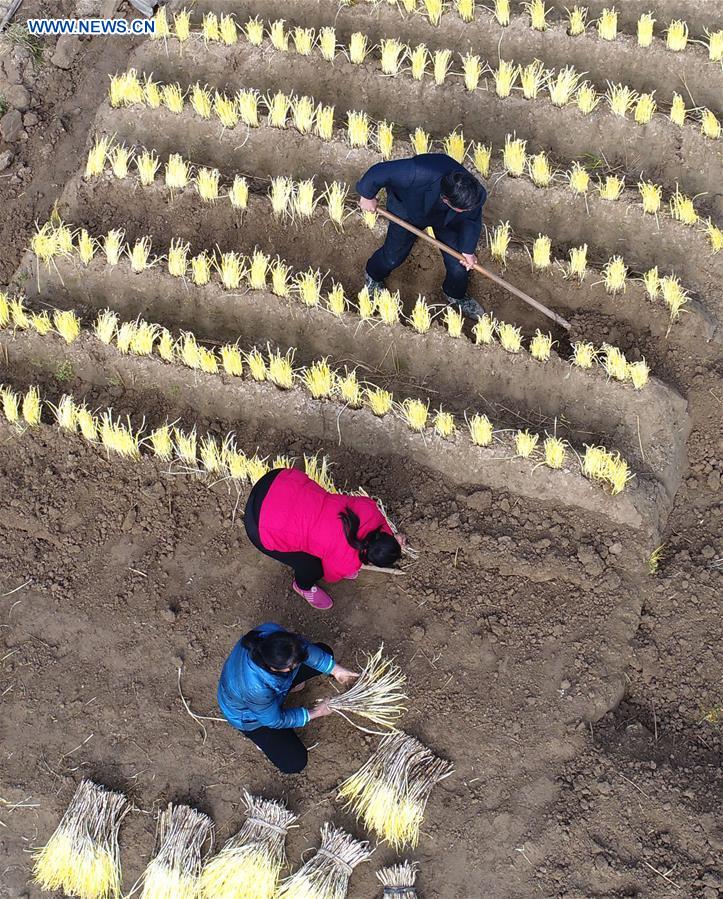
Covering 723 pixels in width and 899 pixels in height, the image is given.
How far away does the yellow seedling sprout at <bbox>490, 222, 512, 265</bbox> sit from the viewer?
4922mm

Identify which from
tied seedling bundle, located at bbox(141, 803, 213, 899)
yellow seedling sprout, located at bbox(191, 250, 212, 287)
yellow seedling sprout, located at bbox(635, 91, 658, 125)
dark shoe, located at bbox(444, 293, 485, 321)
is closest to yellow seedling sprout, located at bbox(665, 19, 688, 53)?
yellow seedling sprout, located at bbox(635, 91, 658, 125)

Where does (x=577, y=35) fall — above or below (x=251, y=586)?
above

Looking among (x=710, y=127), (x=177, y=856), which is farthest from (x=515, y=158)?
(x=177, y=856)

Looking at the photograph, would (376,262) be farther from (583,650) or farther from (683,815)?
(683,815)

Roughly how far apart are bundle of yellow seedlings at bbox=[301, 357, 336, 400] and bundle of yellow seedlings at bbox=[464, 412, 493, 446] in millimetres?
931

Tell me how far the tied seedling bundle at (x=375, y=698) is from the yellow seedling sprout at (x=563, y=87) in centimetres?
423

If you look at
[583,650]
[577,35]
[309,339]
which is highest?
[577,35]

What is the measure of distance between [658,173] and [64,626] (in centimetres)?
521

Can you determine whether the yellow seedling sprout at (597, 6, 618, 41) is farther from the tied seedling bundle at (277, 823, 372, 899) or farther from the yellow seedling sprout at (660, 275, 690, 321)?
the tied seedling bundle at (277, 823, 372, 899)

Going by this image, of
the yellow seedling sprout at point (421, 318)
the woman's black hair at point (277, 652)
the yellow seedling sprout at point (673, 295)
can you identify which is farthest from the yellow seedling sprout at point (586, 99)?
the woman's black hair at point (277, 652)

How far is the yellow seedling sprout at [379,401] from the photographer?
4508mm

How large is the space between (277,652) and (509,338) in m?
2.57

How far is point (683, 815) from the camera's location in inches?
146

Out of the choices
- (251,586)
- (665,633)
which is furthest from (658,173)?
(251,586)
